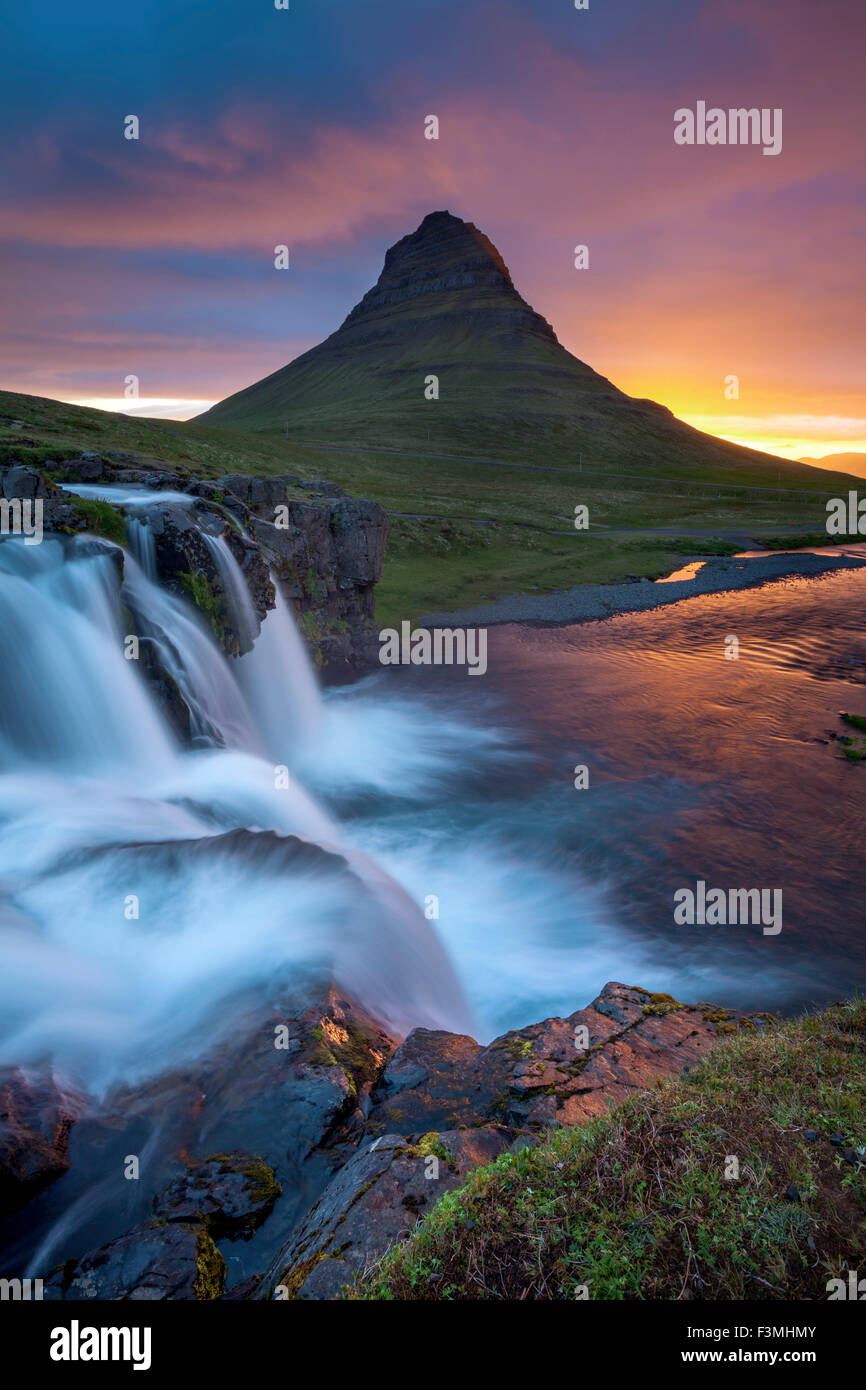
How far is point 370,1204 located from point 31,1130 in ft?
11.5

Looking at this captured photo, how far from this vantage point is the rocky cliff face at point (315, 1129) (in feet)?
15.2

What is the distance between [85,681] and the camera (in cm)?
1468

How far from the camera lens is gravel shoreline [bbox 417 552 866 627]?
36438mm

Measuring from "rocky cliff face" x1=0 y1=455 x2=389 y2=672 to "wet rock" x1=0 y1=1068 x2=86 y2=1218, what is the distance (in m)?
10.6

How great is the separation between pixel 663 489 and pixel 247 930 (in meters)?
141

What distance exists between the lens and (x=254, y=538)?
910 inches

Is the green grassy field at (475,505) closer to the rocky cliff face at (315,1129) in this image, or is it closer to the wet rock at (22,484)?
the wet rock at (22,484)

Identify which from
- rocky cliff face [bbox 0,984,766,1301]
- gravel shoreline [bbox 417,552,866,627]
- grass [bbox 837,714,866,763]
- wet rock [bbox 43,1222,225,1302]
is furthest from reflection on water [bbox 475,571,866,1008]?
wet rock [bbox 43,1222,225,1302]

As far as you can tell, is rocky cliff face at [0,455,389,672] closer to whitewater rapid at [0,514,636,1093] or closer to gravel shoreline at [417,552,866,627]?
whitewater rapid at [0,514,636,1093]

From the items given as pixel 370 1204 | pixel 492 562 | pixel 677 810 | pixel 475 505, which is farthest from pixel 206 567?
pixel 475 505

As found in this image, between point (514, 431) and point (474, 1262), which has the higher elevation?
point (514, 431)

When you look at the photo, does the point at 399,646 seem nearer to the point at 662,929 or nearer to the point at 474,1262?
the point at 662,929

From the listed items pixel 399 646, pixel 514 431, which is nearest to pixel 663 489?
pixel 514 431

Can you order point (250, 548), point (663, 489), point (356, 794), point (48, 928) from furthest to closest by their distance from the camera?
point (663, 489), point (250, 548), point (356, 794), point (48, 928)
